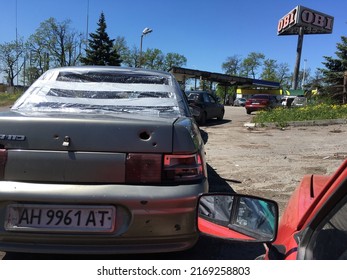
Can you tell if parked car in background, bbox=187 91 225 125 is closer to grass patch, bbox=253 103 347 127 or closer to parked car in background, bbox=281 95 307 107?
grass patch, bbox=253 103 347 127

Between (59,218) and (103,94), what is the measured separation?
1.50 metres

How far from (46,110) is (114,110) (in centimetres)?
55

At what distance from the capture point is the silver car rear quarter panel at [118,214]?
2307 mm

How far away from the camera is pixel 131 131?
2449mm

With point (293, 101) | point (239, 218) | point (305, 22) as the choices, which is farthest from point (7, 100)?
point (239, 218)

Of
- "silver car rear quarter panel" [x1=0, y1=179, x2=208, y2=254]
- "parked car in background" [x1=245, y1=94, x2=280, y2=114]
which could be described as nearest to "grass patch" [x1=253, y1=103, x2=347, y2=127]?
"parked car in background" [x1=245, y1=94, x2=280, y2=114]

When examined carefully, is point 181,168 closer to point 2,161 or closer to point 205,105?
point 2,161

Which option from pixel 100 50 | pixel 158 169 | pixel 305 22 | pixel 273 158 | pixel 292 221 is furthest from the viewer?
pixel 100 50

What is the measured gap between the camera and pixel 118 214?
7.66 ft

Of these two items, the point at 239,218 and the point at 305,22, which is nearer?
the point at 239,218

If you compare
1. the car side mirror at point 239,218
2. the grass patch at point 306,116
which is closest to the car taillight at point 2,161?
the car side mirror at point 239,218

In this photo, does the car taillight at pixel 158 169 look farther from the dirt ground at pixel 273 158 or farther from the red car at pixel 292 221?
the dirt ground at pixel 273 158

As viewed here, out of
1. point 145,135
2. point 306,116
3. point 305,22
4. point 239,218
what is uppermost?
point 305,22
